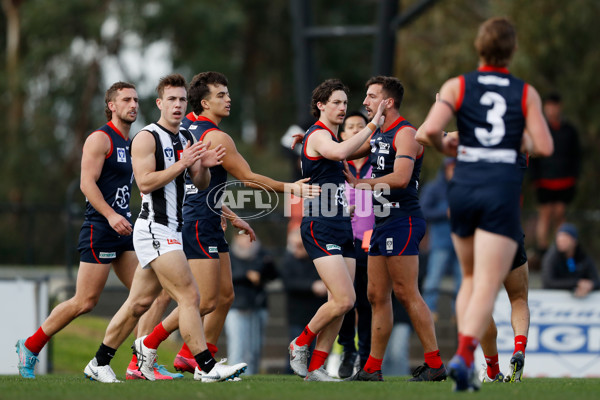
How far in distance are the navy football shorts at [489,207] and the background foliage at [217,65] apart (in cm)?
1266

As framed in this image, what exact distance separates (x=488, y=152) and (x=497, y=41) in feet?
2.57

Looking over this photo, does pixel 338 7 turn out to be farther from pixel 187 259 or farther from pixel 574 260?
pixel 187 259

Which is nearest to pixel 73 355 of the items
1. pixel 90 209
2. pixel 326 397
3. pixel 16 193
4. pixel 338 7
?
pixel 90 209

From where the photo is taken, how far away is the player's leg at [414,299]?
8.70 m

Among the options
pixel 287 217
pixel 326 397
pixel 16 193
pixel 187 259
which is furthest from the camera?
pixel 16 193

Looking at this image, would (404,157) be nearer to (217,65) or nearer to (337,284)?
(337,284)

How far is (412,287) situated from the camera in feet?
28.6

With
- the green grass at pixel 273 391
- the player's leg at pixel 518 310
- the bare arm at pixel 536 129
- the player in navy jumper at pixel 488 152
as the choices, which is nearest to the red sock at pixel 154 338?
the green grass at pixel 273 391

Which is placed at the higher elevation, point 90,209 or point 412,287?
point 90,209

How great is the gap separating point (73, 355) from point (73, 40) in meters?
16.2

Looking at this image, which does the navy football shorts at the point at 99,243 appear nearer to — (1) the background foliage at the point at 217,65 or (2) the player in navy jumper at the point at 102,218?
(2) the player in navy jumper at the point at 102,218

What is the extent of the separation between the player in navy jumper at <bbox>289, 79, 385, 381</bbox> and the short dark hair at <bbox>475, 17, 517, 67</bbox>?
61.3 inches

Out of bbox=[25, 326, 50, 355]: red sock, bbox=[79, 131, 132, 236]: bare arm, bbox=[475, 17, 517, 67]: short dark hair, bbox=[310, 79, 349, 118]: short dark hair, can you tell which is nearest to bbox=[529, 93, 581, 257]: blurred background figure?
bbox=[310, 79, 349, 118]: short dark hair

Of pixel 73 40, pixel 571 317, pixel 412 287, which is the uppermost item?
pixel 73 40
